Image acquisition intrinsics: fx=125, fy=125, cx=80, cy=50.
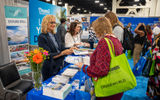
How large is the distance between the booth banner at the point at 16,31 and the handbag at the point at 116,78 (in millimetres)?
3103

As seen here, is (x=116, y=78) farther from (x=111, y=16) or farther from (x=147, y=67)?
(x=147, y=67)

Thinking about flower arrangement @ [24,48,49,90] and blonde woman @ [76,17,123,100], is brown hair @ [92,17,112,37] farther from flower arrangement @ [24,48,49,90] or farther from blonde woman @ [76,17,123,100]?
flower arrangement @ [24,48,49,90]

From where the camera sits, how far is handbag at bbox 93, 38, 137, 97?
101cm

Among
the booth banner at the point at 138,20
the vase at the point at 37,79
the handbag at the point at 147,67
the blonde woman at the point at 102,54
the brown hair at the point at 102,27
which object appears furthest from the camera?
the booth banner at the point at 138,20

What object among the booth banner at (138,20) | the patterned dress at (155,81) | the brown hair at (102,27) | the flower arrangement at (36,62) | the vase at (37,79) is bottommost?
the patterned dress at (155,81)

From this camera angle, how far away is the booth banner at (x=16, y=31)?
329cm

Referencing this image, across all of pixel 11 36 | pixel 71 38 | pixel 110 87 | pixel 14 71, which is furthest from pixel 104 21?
pixel 11 36

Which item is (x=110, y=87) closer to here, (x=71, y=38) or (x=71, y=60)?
(x=71, y=60)

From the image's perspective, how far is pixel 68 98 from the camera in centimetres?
123

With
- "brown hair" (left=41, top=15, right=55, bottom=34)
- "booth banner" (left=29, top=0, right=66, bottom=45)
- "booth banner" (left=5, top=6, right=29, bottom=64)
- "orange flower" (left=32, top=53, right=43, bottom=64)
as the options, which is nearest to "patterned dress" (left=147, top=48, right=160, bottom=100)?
"brown hair" (left=41, top=15, right=55, bottom=34)

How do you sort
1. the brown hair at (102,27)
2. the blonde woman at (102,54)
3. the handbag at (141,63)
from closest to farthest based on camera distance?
1. the blonde woman at (102,54)
2. the brown hair at (102,27)
3. the handbag at (141,63)

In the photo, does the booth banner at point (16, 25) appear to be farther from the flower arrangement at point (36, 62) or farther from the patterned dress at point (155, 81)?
the patterned dress at point (155, 81)

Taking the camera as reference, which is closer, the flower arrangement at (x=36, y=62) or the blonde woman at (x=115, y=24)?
the flower arrangement at (x=36, y=62)

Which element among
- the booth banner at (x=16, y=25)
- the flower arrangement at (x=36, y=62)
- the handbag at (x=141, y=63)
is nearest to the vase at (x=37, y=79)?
the flower arrangement at (x=36, y=62)
